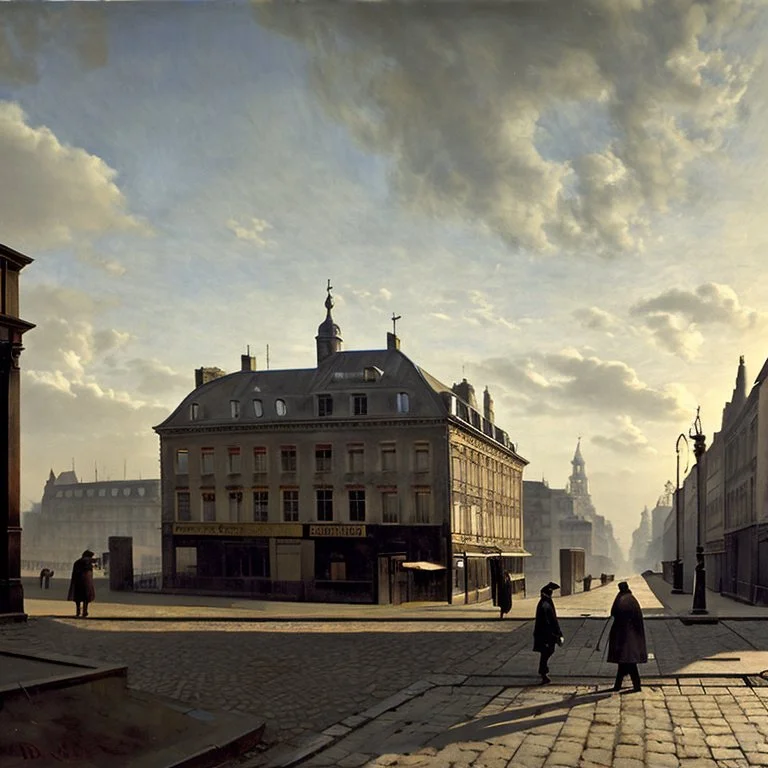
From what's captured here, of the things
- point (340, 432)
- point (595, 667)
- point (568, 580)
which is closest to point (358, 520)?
point (340, 432)

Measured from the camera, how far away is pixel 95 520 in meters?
135

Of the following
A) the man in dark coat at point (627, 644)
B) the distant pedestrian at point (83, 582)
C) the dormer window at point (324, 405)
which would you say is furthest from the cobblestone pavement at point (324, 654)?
the dormer window at point (324, 405)

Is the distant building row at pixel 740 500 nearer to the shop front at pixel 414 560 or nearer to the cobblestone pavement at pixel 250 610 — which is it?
the cobblestone pavement at pixel 250 610

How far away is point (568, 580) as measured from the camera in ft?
127

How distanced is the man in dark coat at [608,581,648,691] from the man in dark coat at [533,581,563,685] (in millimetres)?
1052

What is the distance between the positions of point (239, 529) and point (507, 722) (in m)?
32.8

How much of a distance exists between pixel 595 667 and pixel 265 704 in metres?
5.72

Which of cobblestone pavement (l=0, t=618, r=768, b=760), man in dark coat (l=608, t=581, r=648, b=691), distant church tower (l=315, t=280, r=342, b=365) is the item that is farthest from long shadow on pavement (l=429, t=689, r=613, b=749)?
distant church tower (l=315, t=280, r=342, b=365)

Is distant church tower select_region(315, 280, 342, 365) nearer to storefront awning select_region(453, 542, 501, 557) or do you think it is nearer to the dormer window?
the dormer window

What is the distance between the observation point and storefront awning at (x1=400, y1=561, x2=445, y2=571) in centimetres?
3412

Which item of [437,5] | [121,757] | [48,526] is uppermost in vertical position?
[437,5]

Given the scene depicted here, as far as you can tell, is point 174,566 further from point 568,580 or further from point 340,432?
Result: point 568,580

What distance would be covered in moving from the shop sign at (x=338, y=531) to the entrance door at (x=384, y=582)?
21.0 feet

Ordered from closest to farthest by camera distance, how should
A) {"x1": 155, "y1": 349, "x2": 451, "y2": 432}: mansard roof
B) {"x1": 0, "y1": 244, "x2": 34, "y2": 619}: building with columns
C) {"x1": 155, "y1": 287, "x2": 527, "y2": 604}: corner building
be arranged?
{"x1": 0, "y1": 244, "x2": 34, "y2": 619}: building with columns < {"x1": 155, "y1": 287, "x2": 527, "y2": 604}: corner building < {"x1": 155, "y1": 349, "x2": 451, "y2": 432}: mansard roof
